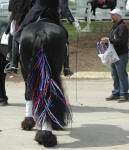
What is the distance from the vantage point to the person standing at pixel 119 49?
9477mm

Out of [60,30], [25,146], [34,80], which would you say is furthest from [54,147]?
[60,30]

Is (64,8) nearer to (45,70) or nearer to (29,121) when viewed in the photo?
(45,70)

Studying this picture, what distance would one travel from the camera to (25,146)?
6.03m

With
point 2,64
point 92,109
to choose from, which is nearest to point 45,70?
point 92,109

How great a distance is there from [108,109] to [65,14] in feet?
9.96

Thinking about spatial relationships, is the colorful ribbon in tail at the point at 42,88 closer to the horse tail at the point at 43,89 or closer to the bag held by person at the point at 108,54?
the horse tail at the point at 43,89

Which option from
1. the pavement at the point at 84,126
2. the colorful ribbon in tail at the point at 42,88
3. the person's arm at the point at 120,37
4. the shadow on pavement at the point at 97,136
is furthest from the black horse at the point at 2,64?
the colorful ribbon in tail at the point at 42,88

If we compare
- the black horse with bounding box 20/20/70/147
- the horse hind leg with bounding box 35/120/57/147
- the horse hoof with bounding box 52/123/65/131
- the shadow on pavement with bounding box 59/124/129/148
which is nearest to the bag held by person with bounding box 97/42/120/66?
the shadow on pavement with bounding box 59/124/129/148

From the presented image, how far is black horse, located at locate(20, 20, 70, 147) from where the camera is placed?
593 centimetres

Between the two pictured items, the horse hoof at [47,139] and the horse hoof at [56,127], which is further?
the horse hoof at [56,127]

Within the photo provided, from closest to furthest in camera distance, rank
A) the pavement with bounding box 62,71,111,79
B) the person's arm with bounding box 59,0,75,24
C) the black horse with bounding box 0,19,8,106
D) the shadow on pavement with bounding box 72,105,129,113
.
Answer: the person's arm with bounding box 59,0,75,24 < the shadow on pavement with bounding box 72,105,129,113 < the black horse with bounding box 0,19,8,106 < the pavement with bounding box 62,71,111,79

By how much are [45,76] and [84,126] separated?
1703 millimetres

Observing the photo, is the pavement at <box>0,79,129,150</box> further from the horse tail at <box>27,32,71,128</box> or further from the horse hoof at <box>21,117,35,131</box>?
the horse tail at <box>27,32,71,128</box>

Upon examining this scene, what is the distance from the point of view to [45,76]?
5.93 m
